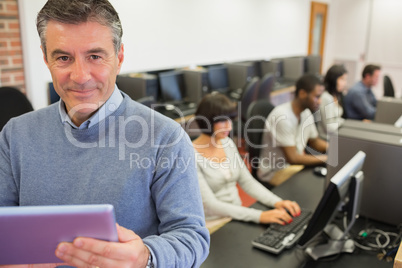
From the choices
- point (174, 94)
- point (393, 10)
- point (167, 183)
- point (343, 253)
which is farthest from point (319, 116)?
point (393, 10)

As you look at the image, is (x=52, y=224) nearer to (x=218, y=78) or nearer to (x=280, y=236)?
(x=280, y=236)

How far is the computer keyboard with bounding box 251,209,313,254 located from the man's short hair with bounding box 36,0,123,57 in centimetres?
104

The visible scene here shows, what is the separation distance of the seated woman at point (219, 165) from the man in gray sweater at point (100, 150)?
39.0 inches

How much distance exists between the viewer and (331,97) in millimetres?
3797

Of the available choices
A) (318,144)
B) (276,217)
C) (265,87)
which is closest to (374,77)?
(265,87)

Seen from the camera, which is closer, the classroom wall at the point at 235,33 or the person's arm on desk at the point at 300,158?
the person's arm on desk at the point at 300,158

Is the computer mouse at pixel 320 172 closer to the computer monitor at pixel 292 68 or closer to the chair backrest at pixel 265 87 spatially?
the chair backrest at pixel 265 87

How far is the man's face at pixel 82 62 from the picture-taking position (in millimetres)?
857

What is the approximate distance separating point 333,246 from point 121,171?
3.45ft

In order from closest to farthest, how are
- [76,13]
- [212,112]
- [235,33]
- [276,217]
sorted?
[76,13]
[276,217]
[212,112]
[235,33]

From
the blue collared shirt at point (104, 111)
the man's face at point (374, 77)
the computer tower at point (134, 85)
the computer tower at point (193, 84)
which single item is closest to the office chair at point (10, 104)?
the computer tower at point (134, 85)

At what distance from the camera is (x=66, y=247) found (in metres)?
0.71

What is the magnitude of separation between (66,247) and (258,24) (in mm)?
6351

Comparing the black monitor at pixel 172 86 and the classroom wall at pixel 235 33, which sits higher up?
the classroom wall at pixel 235 33
